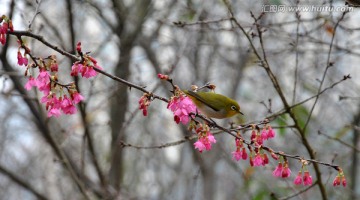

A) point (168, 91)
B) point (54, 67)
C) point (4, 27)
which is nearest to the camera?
point (4, 27)

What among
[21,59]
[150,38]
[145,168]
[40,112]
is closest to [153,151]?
[145,168]

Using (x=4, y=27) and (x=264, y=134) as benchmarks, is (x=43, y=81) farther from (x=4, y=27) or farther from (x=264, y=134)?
(x=264, y=134)

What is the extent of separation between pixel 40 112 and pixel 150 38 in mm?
2821

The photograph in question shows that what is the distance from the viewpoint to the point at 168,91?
8062 mm

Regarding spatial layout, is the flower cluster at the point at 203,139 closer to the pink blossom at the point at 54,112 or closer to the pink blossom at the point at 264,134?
the pink blossom at the point at 264,134

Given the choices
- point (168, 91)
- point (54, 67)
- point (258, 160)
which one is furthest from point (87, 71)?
point (168, 91)

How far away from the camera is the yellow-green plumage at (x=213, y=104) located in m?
3.75

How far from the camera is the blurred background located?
550 centimetres

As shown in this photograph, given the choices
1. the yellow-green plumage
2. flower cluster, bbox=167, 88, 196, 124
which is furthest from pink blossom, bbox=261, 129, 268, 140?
the yellow-green plumage

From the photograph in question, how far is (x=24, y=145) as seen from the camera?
42.2ft

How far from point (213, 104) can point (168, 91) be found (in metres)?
4.28

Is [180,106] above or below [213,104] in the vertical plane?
below

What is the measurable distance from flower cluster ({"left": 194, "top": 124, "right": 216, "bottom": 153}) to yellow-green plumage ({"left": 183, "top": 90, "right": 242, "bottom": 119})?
830 millimetres

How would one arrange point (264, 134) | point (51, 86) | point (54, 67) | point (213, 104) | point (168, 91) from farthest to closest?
point (168, 91)
point (213, 104)
point (264, 134)
point (51, 86)
point (54, 67)
